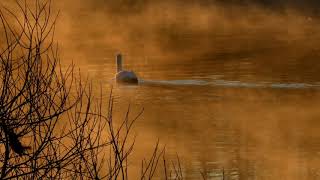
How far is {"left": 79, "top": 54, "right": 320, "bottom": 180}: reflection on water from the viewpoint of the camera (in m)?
20.0

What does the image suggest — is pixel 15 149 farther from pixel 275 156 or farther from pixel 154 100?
pixel 154 100

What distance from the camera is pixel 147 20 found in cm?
5972

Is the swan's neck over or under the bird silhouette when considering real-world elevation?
under

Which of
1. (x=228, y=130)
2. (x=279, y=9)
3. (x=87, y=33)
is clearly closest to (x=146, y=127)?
(x=228, y=130)

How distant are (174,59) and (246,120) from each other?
11.9m

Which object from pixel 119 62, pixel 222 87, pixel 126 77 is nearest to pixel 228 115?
pixel 222 87

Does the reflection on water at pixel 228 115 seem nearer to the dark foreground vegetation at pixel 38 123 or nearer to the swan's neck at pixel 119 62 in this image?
the swan's neck at pixel 119 62

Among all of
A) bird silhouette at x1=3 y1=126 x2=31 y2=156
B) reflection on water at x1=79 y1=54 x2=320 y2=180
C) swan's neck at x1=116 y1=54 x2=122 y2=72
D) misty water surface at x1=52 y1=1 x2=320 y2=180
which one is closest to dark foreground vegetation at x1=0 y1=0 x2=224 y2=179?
bird silhouette at x1=3 y1=126 x2=31 y2=156

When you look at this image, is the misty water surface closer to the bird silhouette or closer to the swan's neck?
the swan's neck

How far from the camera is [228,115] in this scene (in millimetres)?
25969

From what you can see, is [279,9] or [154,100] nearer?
[154,100]

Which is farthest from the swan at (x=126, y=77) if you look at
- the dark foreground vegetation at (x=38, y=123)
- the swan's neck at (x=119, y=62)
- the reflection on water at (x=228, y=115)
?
the dark foreground vegetation at (x=38, y=123)

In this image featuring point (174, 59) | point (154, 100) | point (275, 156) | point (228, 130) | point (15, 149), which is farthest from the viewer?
point (174, 59)

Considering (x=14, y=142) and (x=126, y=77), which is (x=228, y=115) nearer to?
(x=126, y=77)
